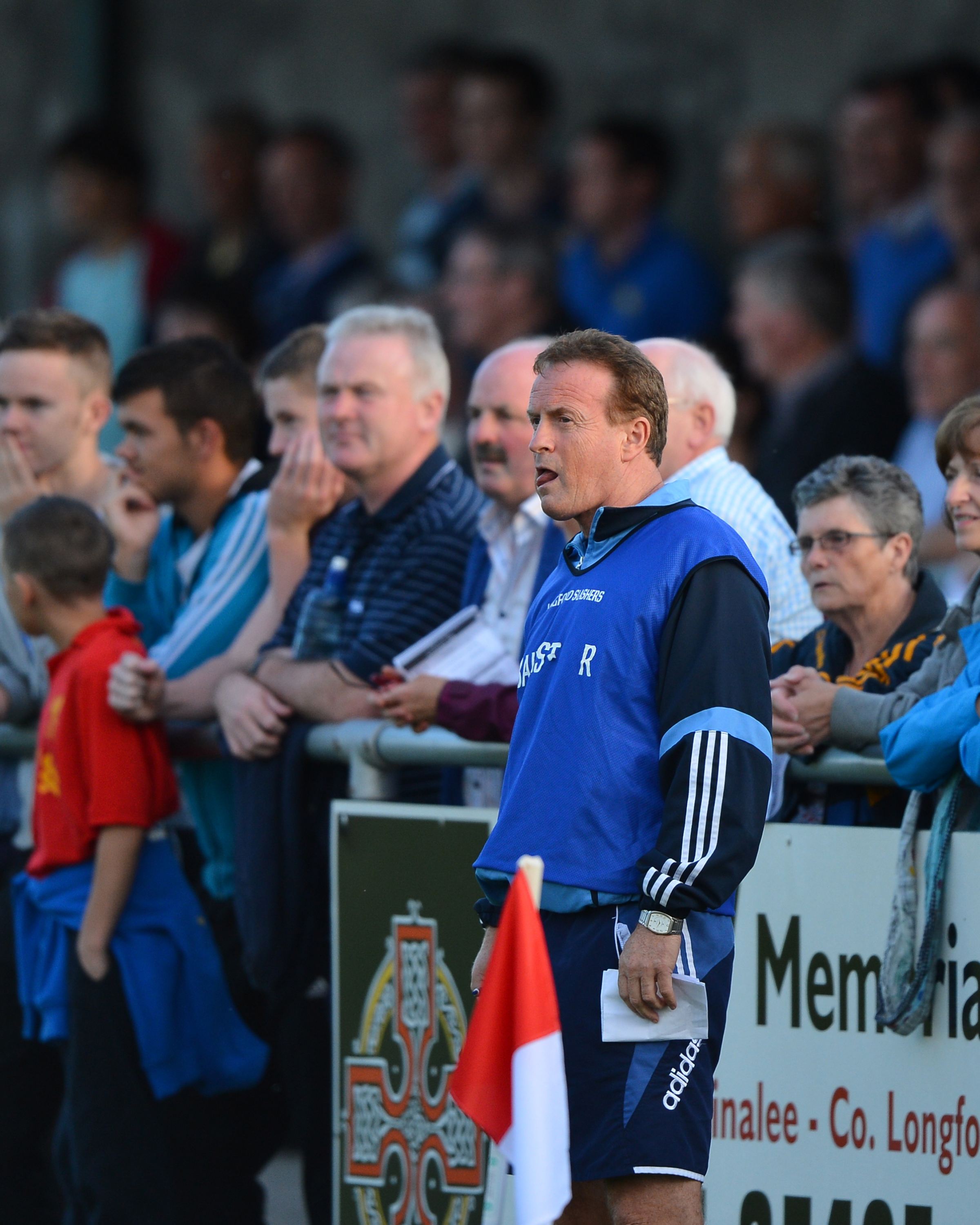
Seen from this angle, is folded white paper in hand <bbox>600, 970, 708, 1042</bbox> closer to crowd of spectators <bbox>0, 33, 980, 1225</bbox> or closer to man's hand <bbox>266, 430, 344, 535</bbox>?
crowd of spectators <bbox>0, 33, 980, 1225</bbox>

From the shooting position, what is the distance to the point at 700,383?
507cm

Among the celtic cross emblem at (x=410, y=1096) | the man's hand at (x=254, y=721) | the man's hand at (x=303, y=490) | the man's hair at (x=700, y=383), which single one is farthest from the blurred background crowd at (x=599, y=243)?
the celtic cross emblem at (x=410, y=1096)

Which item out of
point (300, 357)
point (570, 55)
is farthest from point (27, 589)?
point (570, 55)

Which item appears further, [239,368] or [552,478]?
[239,368]

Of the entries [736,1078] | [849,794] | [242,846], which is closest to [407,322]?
[242,846]

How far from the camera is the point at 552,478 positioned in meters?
3.70

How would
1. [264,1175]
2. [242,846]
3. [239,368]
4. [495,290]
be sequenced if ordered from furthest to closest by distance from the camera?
Answer: [495,290] → [264,1175] → [239,368] → [242,846]

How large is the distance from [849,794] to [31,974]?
7.30ft

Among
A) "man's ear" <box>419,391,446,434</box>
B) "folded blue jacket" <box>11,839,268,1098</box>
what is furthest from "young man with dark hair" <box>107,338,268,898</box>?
"folded blue jacket" <box>11,839,268,1098</box>

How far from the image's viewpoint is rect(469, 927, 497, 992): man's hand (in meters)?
3.76

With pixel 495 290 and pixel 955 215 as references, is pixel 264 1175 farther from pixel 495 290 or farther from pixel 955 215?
pixel 955 215

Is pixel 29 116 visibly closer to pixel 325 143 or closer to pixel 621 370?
pixel 325 143

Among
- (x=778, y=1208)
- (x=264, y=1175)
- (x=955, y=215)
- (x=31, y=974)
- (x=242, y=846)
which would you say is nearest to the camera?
Answer: (x=778, y=1208)

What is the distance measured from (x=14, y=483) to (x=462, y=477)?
1.40 metres
